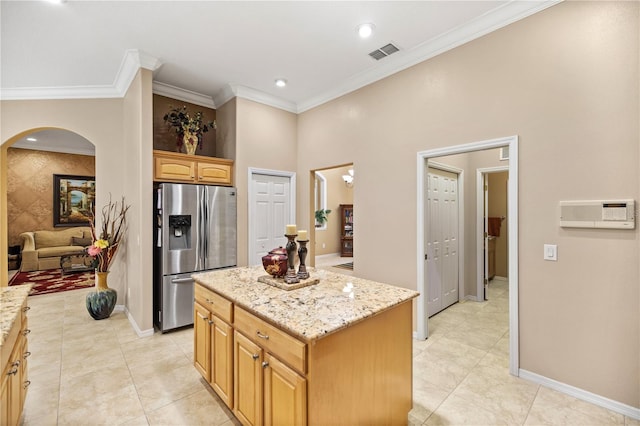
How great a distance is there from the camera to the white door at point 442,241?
3.90m

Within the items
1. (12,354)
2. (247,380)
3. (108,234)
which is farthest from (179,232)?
(247,380)

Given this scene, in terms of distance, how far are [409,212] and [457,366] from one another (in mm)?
1575

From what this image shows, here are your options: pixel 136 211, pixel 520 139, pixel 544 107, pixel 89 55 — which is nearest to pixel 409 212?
pixel 520 139

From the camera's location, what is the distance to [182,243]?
3604 mm

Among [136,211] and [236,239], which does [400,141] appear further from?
[136,211]

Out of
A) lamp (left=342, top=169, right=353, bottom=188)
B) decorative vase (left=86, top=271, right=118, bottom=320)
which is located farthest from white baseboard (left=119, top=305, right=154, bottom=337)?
lamp (left=342, top=169, right=353, bottom=188)

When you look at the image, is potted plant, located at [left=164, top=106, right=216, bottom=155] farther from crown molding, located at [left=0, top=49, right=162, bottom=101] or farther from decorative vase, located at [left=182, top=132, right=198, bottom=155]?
crown molding, located at [left=0, top=49, right=162, bottom=101]

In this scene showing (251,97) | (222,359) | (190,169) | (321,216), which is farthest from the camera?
(321,216)

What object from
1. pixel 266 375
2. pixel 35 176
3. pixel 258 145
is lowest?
pixel 266 375

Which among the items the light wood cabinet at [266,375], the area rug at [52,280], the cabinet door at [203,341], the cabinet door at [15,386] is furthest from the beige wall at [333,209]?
the cabinet door at [15,386]

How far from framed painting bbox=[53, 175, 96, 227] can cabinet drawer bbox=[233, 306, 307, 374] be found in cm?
751

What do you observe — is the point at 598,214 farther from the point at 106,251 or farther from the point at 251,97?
the point at 106,251

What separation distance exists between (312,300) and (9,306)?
5.67ft

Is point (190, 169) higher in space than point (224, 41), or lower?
lower
